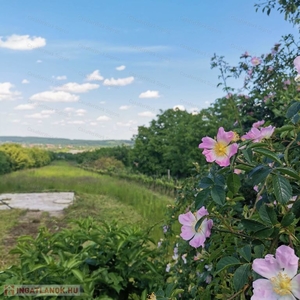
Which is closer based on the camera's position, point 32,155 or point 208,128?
point 208,128

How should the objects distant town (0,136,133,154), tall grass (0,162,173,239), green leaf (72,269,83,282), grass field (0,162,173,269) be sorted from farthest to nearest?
distant town (0,136,133,154), tall grass (0,162,173,239), grass field (0,162,173,269), green leaf (72,269,83,282)

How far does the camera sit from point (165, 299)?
20.5 inches

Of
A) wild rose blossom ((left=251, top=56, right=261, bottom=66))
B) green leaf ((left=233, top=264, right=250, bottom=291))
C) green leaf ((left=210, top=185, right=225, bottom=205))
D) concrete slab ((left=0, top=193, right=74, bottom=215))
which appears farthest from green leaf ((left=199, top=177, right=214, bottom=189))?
concrete slab ((left=0, top=193, right=74, bottom=215))

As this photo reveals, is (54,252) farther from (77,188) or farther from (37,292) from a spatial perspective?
(77,188)

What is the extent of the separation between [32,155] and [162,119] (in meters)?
4.70

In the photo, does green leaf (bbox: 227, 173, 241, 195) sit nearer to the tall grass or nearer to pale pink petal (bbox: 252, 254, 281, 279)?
pale pink petal (bbox: 252, 254, 281, 279)

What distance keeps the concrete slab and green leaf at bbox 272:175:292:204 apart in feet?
16.6

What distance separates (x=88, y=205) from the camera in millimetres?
5707

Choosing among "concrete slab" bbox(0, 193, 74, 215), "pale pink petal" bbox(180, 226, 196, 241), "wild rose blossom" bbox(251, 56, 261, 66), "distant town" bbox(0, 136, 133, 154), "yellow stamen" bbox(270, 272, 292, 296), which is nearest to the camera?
"yellow stamen" bbox(270, 272, 292, 296)

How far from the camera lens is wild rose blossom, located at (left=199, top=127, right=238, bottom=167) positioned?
53 centimetres

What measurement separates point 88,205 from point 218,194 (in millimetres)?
5403

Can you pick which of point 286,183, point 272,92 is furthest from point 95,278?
point 272,92

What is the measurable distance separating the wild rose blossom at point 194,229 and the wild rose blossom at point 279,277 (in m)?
0.18

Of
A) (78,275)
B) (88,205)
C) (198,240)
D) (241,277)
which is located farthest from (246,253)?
(88,205)
